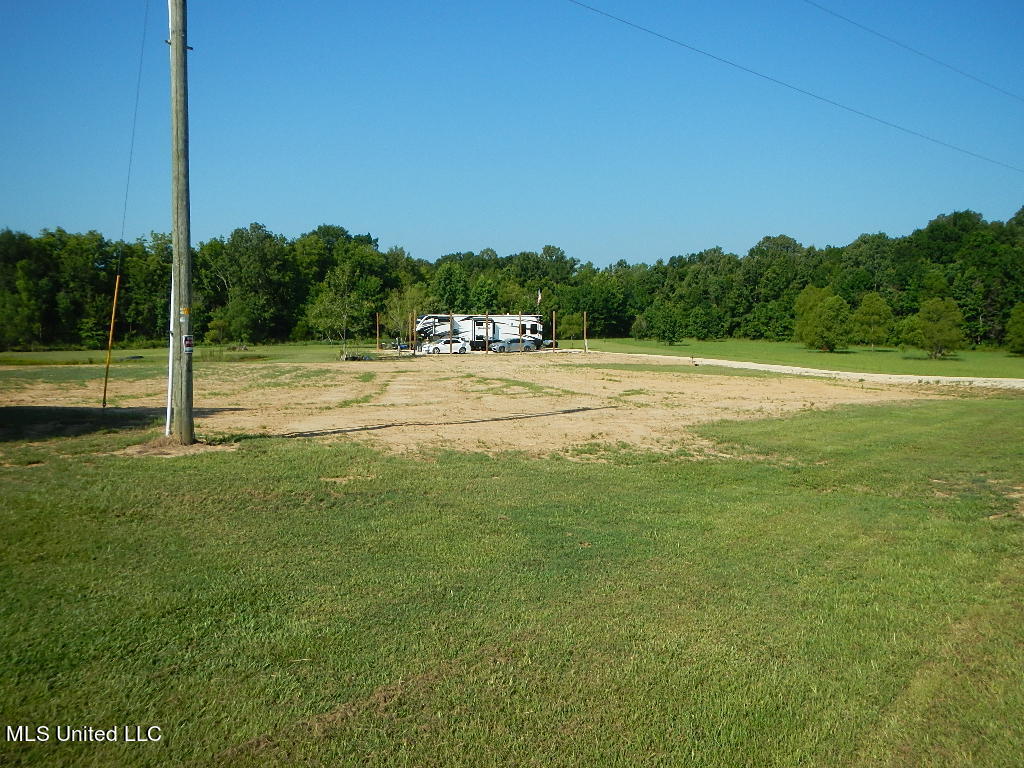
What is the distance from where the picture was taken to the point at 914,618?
16.4ft

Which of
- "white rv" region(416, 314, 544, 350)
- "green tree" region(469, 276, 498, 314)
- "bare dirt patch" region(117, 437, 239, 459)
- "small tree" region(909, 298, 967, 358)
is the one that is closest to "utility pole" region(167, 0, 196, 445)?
"bare dirt patch" region(117, 437, 239, 459)

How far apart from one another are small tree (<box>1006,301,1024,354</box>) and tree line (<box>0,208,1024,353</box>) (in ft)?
0.42

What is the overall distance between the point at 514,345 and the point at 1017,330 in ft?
128

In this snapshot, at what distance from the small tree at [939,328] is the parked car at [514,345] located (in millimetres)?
28970

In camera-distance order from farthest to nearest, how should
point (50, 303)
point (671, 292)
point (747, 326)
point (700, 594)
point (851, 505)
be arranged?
point (671, 292) → point (747, 326) → point (50, 303) → point (851, 505) → point (700, 594)

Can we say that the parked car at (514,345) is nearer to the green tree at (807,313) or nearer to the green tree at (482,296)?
the green tree at (807,313)

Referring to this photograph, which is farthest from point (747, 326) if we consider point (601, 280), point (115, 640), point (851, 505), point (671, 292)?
point (115, 640)

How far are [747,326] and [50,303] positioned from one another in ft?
248

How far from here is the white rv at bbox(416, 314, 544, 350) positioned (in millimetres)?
59281

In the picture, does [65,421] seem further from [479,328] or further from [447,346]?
[479,328]

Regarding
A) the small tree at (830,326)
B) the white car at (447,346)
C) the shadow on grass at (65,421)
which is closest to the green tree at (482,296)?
the white car at (447,346)

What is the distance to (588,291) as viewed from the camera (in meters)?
93.7

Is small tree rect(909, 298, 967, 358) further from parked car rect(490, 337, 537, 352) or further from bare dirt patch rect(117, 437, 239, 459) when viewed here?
bare dirt patch rect(117, 437, 239, 459)

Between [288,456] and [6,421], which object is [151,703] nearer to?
[288,456]
